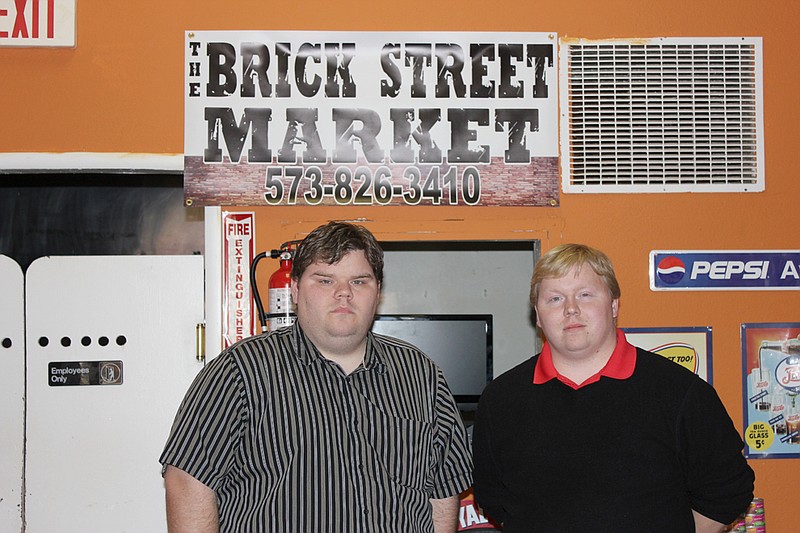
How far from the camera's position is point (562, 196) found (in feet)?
11.5

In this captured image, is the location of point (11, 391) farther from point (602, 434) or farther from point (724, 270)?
point (724, 270)

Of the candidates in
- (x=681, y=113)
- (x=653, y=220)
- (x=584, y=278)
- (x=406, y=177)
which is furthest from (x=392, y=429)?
(x=681, y=113)

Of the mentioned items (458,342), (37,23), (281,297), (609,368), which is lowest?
(458,342)

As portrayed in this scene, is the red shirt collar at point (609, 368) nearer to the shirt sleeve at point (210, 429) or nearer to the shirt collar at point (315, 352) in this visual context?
the shirt collar at point (315, 352)

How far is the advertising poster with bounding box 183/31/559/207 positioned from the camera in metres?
3.41

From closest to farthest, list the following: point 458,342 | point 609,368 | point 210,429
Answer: point 210,429 → point 609,368 → point 458,342

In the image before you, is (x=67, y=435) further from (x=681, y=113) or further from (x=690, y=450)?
(x=681, y=113)

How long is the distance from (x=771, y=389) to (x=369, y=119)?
6.38 ft

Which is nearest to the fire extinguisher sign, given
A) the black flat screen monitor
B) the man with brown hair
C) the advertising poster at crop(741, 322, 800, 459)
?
the man with brown hair

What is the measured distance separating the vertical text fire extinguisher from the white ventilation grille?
119 centimetres

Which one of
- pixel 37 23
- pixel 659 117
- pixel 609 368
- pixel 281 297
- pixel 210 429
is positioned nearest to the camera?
pixel 210 429

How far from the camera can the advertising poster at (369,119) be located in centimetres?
341

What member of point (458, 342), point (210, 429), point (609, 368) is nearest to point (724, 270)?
point (609, 368)

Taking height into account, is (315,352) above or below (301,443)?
above
